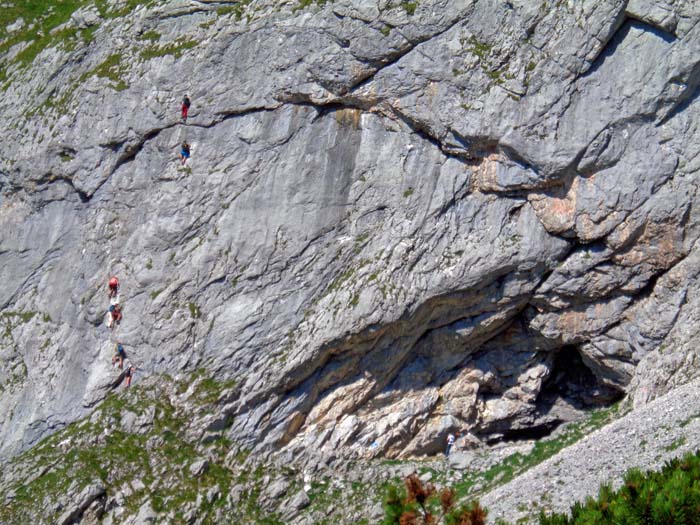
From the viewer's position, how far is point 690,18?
26.0m

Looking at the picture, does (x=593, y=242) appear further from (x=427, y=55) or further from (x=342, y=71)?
(x=342, y=71)

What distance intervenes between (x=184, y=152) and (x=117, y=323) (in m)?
6.60

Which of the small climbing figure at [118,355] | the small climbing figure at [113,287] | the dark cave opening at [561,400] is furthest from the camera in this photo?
the small climbing figure at [113,287]

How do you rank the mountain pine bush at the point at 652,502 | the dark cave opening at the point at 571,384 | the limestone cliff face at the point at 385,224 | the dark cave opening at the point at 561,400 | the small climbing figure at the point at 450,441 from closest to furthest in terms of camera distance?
the mountain pine bush at the point at 652,502
the limestone cliff face at the point at 385,224
the small climbing figure at the point at 450,441
the dark cave opening at the point at 561,400
the dark cave opening at the point at 571,384

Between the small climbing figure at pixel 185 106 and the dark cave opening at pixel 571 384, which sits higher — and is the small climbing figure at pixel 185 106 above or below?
above

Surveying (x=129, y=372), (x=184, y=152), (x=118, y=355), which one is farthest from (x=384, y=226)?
(x=118, y=355)

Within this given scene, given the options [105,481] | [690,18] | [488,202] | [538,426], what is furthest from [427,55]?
[105,481]

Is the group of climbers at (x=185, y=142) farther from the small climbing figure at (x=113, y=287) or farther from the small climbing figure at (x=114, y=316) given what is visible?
the small climbing figure at (x=114, y=316)

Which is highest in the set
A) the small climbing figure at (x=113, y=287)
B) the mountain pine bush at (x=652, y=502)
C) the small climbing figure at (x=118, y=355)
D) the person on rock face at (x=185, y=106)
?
the person on rock face at (x=185, y=106)

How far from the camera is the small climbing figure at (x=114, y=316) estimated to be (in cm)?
3016

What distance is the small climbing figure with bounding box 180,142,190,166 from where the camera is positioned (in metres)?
30.6

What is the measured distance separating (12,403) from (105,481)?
20.4ft

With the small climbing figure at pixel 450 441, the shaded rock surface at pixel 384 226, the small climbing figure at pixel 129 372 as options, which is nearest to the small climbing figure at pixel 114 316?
the shaded rock surface at pixel 384 226

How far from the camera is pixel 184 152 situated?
3066 cm
